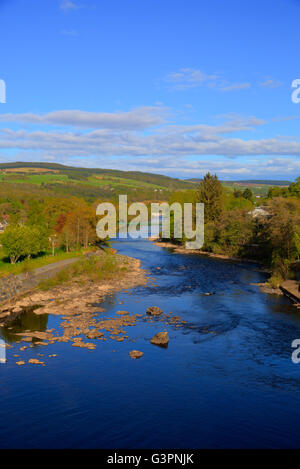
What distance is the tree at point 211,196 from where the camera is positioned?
73.6 meters

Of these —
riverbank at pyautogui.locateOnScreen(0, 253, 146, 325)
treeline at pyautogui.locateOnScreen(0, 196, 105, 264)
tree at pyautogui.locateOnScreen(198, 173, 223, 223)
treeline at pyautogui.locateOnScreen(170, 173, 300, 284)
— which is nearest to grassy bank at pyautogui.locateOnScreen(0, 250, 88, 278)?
treeline at pyautogui.locateOnScreen(0, 196, 105, 264)

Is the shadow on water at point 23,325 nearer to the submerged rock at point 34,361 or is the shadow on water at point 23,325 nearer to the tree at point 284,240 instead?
the submerged rock at point 34,361

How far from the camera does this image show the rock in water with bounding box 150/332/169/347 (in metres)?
24.7

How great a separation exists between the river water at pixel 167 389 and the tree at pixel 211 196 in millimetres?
43521

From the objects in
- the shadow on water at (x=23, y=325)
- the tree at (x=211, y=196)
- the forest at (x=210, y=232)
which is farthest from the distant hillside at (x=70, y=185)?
the shadow on water at (x=23, y=325)

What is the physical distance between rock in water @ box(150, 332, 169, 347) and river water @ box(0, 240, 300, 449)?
1.36 ft

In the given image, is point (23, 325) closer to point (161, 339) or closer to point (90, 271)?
point (161, 339)

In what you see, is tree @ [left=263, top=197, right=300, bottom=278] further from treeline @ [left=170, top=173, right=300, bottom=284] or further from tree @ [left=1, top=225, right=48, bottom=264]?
tree @ [left=1, top=225, right=48, bottom=264]

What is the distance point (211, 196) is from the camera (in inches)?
2963

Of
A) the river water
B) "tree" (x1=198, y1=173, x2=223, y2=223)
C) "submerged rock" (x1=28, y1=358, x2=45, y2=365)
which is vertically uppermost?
"tree" (x1=198, y1=173, x2=223, y2=223)

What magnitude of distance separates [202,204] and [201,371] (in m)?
56.7

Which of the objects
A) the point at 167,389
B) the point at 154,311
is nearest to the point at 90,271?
the point at 154,311

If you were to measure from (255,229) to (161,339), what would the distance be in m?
38.8
